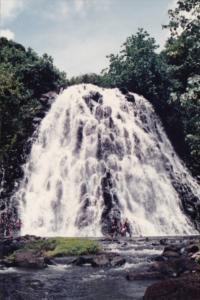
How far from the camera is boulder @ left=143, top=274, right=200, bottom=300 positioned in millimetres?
14227

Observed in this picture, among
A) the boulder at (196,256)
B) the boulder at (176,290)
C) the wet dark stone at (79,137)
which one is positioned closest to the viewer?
the boulder at (176,290)

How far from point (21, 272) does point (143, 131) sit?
3360 cm

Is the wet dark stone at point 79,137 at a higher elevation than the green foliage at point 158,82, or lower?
lower

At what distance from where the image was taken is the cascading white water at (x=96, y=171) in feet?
145

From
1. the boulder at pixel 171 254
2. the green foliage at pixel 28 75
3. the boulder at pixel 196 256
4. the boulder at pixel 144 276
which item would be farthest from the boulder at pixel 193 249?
the green foliage at pixel 28 75

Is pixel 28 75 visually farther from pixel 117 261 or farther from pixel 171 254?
pixel 117 261

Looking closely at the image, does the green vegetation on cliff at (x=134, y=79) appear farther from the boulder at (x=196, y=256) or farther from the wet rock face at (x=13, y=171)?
the boulder at (x=196, y=256)

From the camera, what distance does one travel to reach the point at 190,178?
186 feet

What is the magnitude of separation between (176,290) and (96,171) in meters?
32.9

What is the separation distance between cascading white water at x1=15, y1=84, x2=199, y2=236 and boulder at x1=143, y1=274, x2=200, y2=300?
26.7m

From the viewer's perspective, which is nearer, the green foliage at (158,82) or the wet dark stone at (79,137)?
the wet dark stone at (79,137)

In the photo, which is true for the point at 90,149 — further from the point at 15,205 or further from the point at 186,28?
the point at 186,28

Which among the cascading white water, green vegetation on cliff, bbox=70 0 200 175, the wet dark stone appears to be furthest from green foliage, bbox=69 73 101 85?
the wet dark stone

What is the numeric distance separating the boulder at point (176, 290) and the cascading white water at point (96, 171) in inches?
1052
